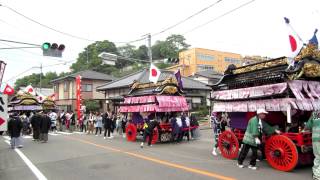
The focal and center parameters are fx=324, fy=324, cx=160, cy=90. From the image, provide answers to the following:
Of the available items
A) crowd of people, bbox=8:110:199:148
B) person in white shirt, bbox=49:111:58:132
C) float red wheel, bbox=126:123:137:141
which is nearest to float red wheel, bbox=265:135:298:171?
crowd of people, bbox=8:110:199:148

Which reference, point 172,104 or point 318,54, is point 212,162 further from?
point 172,104

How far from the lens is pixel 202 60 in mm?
67812

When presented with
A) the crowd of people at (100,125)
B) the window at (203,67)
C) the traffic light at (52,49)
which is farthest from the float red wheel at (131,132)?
the window at (203,67)

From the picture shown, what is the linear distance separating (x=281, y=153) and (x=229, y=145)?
8.09ft

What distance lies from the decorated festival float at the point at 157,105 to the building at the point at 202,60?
4413 centimetres

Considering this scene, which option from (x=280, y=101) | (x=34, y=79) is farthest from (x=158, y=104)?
(x=34, y=79)

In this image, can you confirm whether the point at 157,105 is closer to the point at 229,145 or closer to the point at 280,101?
the point at 229,145

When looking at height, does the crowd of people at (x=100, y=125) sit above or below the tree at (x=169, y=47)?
below

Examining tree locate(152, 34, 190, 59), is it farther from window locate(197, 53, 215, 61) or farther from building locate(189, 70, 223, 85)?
building locate(189, 70, 223, 85)

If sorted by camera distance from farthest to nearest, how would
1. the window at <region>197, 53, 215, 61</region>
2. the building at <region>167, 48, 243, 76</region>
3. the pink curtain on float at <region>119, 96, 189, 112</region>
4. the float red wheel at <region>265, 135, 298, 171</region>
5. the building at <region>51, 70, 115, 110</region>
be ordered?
the window at <region>197, 53, 215, 61</region> → the building at <region>167, 48, 243, 76</region> → the building at <region>51, 70, 115, 110</region> → the pink curtain on float at <region>119, 96, 189, 112</region> → the float red wheel at <region>265, 135, 298, 171</region>

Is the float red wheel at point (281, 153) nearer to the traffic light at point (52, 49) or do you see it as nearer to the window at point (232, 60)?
the traffic light at point (52, 49)

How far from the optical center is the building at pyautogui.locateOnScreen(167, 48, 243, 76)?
65.7m

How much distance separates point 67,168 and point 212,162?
4677mm

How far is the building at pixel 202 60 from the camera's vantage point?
216 feet
